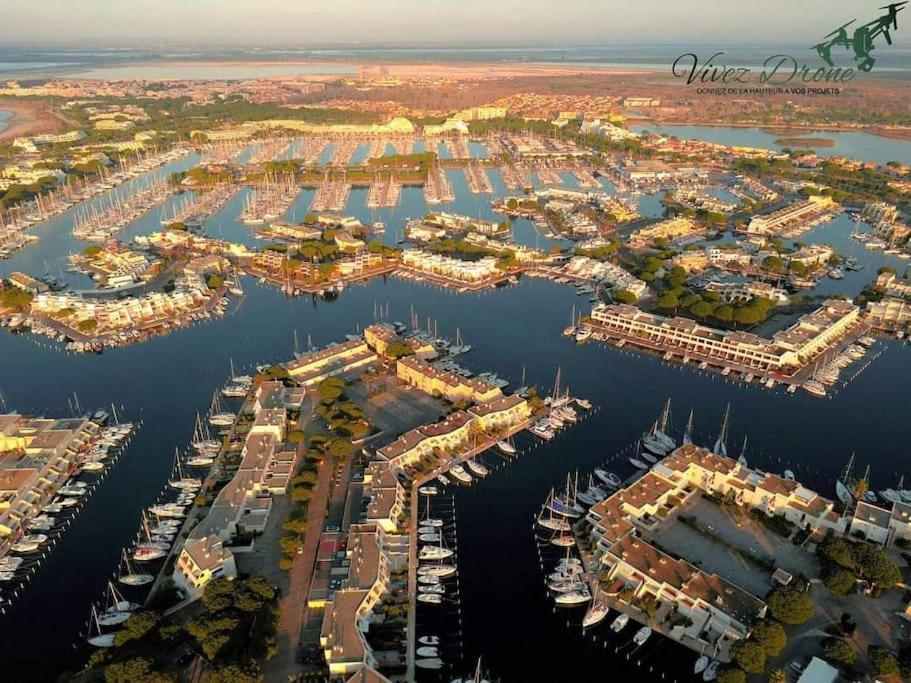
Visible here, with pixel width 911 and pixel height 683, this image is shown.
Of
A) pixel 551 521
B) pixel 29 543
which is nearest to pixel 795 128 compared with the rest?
pixel 551 521

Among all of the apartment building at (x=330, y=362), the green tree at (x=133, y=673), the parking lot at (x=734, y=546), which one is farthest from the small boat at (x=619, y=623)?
the apartment building at (x=330, y=362)

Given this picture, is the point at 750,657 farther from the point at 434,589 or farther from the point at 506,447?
the point at 506,447

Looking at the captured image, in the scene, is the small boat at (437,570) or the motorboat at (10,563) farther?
the motorboat at (10,563)

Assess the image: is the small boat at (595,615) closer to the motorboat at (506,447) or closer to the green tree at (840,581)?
the green tree at (840,581)

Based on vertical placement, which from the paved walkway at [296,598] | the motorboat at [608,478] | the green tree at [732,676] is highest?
the green tree at [732,676]

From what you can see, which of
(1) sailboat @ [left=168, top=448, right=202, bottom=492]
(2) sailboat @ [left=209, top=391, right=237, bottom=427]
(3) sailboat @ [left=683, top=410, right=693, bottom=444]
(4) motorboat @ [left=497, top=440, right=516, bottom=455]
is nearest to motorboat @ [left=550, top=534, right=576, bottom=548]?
(4) motorboat @ [left=497, top=440, right=516, bottom=455]

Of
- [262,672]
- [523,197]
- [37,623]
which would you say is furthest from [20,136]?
[262,672]
